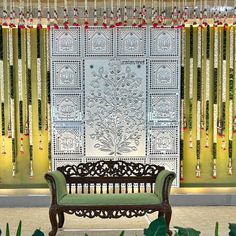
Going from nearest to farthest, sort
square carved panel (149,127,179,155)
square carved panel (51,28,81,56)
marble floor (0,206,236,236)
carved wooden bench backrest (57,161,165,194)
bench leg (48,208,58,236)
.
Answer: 1. bench leg (48,208,58,236)
2. marble floor (0,206,236,236)
3. carved wooden bench backrest (57,161,165,194)
4. square carved panel (51,28,81,56)
5. square carved panel (149,127,179,155)

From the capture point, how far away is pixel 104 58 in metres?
6.35

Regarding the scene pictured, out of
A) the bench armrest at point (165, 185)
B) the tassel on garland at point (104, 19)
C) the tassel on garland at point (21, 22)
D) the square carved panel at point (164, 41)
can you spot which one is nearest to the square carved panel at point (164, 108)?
the square carved panel at point (164, 41)

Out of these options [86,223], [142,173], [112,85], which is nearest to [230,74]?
[112,85]

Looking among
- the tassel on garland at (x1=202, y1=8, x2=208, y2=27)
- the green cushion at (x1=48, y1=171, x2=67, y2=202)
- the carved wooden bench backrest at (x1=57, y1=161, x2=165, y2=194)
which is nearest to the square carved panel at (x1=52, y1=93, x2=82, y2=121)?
the carved wooden bench backrest at (x1=57, y1=161, x2=165, y2=194)

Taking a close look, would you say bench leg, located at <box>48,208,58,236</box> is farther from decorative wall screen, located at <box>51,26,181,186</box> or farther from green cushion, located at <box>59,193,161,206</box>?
decorative wall screen, located at <box>51,26,181,186</box>

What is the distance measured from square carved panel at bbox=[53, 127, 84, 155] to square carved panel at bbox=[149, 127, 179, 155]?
98cm

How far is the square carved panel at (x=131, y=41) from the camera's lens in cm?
636

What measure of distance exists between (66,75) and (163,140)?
1611mm

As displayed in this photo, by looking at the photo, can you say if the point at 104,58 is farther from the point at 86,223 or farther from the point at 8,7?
the point at 86,223

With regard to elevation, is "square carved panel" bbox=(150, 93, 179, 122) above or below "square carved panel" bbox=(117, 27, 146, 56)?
below

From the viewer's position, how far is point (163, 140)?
6430 mm

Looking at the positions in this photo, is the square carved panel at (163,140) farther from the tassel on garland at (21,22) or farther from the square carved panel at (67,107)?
the tassel on garland at (21,22)

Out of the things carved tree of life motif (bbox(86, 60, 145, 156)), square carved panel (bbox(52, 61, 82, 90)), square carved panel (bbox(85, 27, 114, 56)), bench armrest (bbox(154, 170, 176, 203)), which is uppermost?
square carved panel (bbox(85, 27, 114, 56))

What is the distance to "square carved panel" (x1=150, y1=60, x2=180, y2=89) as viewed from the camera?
21.0 feet
